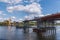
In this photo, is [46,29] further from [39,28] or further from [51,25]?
[39,28]

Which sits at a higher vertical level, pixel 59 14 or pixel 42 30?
pixel 59 14

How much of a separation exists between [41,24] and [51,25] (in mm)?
4013

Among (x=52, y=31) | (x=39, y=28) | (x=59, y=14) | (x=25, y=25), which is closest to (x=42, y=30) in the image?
(x=39, y=28)

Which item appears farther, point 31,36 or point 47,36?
point 47,36

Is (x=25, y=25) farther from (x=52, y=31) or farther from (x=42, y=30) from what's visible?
(x=52, y=31)

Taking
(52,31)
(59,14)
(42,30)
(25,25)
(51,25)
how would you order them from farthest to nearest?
(25,25)
(42,30)
(51,25)
(52,31)
(59,14)

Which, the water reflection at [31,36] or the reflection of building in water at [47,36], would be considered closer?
the water reflection at [31,36]

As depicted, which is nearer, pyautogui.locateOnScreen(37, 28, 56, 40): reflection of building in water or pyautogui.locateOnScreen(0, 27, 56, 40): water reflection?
pyautogui.locateOnScreen(0, 27, 56, 40): water reflection

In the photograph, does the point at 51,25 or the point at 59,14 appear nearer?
the point at 59,14

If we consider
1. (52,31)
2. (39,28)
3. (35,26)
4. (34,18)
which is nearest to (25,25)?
(35,26)

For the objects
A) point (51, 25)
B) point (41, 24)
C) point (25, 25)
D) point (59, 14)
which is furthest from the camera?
point (25, 25)

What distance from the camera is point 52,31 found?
83.3 ft

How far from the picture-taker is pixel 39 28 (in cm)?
3048

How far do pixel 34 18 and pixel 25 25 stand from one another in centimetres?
852
